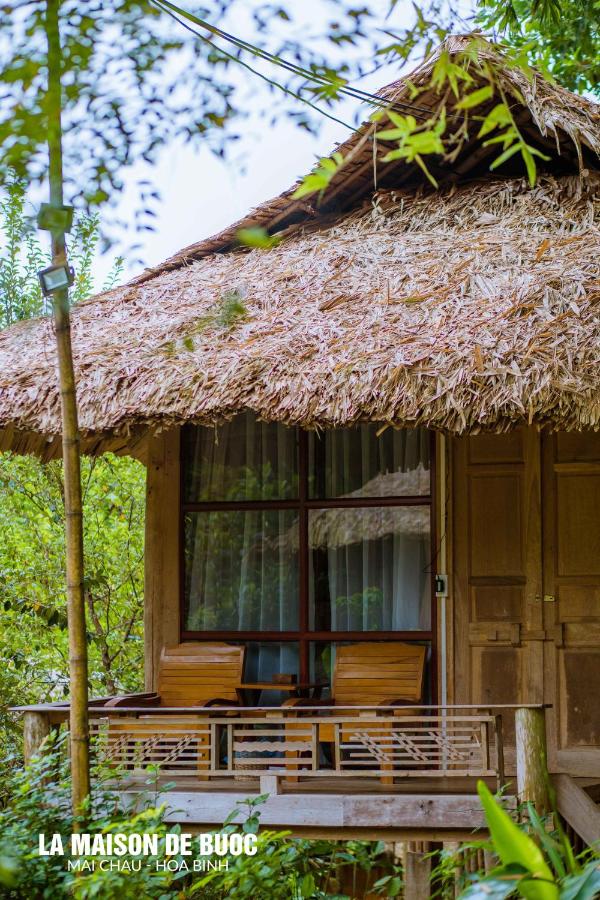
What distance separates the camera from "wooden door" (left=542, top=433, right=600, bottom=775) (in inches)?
243

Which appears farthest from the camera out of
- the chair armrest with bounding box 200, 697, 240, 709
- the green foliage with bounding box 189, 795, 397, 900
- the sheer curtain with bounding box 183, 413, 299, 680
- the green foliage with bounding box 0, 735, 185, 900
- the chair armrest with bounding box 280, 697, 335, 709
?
the sheer curtain with bounding box 183, 413, 299, 680

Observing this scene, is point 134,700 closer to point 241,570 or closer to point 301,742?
point 241,570

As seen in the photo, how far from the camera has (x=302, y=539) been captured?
6.89 m

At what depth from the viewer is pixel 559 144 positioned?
22.1 feet

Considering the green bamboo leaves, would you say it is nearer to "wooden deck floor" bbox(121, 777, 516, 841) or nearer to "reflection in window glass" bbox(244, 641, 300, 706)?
"wooden deck floor" bbox(121, 777, 516, 841)

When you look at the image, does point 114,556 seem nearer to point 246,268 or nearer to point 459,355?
point 246,268

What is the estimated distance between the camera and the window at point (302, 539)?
6.70 meters

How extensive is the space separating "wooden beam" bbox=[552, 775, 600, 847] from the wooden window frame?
1.01 meters

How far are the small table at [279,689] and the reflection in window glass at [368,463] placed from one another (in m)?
1.22

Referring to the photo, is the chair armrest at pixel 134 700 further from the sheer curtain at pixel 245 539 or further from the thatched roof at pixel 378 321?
the thatched roof at pixel 378 321

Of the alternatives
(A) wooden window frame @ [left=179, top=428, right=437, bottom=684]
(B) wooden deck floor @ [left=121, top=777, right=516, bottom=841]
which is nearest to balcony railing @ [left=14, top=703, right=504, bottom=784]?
(B) wooden deck floor @ [left=121, top=777, right=516, bottom=841]

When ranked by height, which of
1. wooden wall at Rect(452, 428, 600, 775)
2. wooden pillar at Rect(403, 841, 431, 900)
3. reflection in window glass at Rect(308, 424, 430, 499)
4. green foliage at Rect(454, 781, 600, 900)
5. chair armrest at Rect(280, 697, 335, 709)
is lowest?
wooden pillar at Rect(403, 841, 431, 900)

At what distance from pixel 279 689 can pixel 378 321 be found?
2249mm

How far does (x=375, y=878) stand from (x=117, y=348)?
4.02 meters
